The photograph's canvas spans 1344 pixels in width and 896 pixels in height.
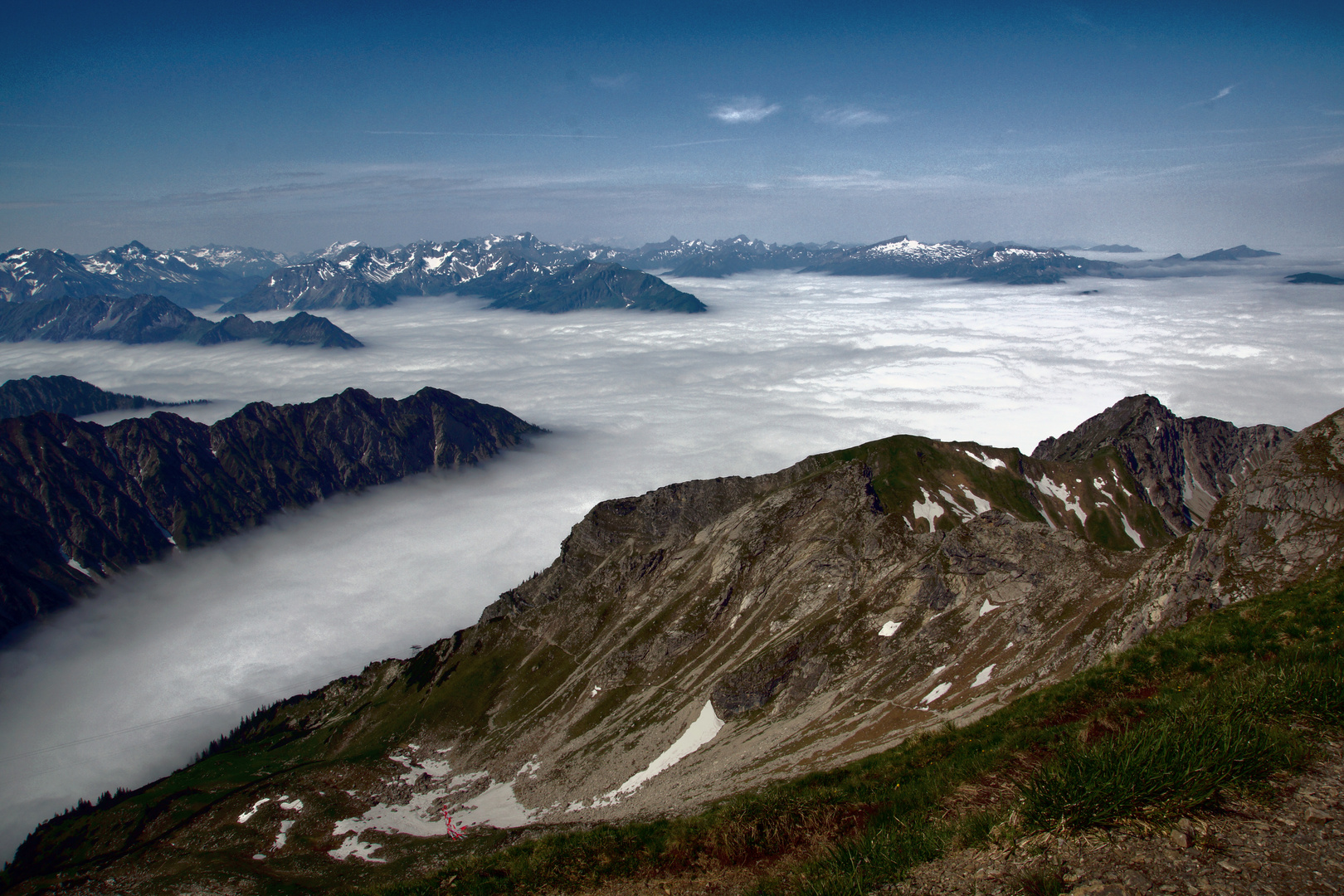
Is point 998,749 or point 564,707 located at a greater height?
point 998,749

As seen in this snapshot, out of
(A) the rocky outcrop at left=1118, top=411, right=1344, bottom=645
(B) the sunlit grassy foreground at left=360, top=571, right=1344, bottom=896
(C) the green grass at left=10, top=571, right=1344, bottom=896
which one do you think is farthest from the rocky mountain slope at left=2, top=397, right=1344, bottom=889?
(B) the sunlit grassy foreground at left=360, top=571, right=1344, bottom=896

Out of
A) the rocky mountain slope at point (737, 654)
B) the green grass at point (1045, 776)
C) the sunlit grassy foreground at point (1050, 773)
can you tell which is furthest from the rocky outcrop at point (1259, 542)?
the green grass at point (1045, 776)

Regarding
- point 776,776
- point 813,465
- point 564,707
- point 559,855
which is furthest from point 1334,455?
point 813,465

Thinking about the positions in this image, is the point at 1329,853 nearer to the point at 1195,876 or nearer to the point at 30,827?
the point at 1195,876

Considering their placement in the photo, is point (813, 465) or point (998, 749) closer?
point (998, 749)

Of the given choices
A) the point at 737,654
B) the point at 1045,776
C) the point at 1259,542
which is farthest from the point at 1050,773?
the point at 737,654
